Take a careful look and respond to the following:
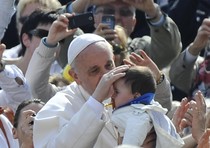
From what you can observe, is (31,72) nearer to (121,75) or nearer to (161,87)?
(161,87)

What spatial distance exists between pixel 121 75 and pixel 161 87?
130 cm

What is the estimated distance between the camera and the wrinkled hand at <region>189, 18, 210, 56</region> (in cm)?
833

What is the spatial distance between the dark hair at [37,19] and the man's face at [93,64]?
201cm

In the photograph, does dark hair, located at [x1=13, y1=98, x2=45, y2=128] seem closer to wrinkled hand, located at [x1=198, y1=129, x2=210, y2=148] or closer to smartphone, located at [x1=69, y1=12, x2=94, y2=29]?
smartphone, located at [x1=69, y1=12, x2=94, y2=29]

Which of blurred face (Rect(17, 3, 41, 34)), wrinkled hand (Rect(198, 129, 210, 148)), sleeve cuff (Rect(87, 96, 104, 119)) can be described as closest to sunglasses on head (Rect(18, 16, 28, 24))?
blurred face (Rect(17, 3, 41, 34))

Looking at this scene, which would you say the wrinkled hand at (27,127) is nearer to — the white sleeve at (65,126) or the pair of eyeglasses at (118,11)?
the white sleeve at (65,126)

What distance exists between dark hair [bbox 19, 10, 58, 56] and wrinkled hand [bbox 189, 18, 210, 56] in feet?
4.08

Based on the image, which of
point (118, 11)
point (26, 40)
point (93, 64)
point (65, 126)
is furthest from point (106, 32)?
point (65, 126)

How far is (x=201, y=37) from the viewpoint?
8469 millimetres

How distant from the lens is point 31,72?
8109mm

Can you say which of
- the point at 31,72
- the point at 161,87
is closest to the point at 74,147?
the point at 161,87

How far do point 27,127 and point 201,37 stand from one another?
196 cm

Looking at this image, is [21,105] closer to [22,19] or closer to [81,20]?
[81,20]

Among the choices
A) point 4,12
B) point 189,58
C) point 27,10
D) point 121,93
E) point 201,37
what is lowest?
point 189,58
